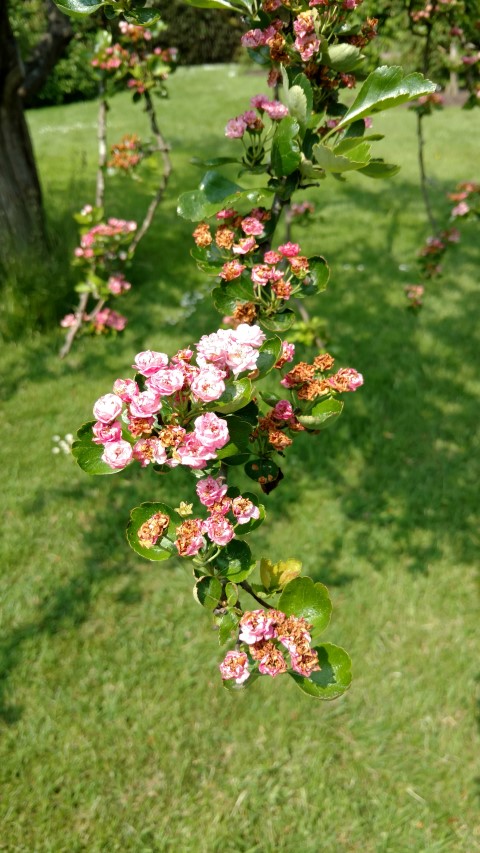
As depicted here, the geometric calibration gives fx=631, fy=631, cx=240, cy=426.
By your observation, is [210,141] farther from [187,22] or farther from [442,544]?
[187,22]

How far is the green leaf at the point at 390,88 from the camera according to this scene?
1.03 metres

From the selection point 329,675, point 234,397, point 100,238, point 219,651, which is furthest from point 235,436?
point 100,238

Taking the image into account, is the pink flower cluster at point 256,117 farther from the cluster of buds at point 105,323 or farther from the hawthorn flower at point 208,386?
the cluster of buds at point 105,323

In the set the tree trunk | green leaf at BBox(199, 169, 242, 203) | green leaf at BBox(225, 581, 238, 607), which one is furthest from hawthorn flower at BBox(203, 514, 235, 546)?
the tree trunk

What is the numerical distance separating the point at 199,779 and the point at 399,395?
10.1 feet

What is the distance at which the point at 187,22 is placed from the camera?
24109 mm

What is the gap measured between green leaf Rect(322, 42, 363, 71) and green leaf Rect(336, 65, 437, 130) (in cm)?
17

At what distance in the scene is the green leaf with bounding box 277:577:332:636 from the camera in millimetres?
1017

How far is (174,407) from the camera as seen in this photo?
1078 mm

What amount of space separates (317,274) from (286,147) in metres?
Answer: 0.27

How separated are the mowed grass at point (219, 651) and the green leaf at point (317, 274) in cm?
208

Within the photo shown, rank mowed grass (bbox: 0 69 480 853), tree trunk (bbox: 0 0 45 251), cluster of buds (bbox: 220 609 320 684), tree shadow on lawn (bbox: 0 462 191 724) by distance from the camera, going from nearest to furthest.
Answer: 1. cluster of buds (bbox: 220 609 320 684)
2. mowed grass (bbox: 0 69 480 853)
3. tree shadow on lawn (bbox: 0 462 191 724)
4. tree trunk (bbox: 0 0 45 251)

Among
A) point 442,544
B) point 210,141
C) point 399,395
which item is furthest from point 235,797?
point 210,141

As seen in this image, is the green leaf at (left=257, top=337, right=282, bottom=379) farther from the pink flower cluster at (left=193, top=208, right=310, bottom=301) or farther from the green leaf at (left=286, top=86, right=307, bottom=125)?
the green leaf at (left=286, top=86, right=307, bottom=125)
